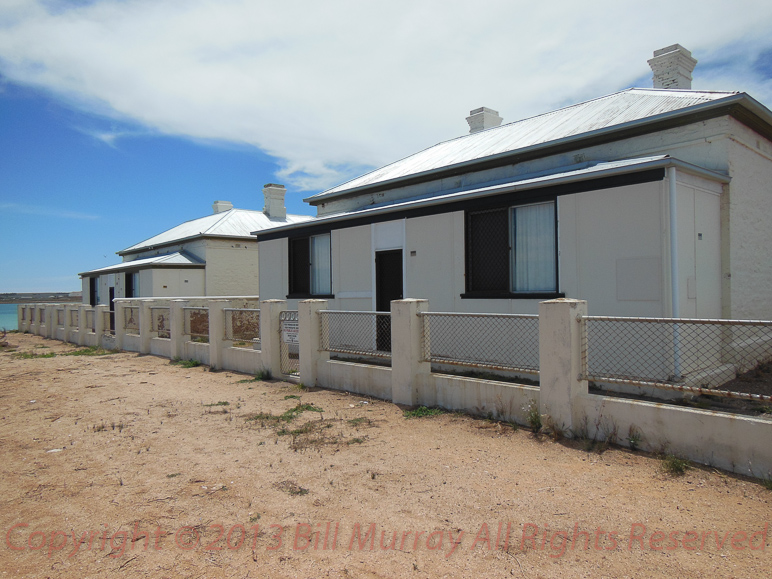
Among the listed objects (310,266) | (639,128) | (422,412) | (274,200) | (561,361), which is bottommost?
(422,412)

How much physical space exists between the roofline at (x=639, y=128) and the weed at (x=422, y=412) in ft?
19.4

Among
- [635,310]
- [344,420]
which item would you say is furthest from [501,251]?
[344,420]

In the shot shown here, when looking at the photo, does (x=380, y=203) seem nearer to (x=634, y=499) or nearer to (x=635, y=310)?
(x=635, y=310)

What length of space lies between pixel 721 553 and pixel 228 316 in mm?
9988

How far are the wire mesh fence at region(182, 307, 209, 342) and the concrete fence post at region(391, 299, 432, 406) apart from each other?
23.1 feet

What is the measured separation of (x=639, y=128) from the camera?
901 centimetres

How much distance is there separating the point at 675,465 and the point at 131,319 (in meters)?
15.6

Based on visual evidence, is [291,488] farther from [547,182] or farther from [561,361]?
[547,182]

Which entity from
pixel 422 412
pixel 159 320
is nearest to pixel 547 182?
pixel 422 412

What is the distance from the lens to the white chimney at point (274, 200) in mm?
26531

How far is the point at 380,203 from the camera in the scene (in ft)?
44.4

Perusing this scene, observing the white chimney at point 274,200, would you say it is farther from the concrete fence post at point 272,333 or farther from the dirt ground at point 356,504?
the dirt ground at point 356,504

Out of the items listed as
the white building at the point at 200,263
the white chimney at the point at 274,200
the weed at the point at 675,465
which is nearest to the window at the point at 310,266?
the weed at the point at 675,465

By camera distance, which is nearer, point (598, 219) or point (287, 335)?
point (598, 219)
